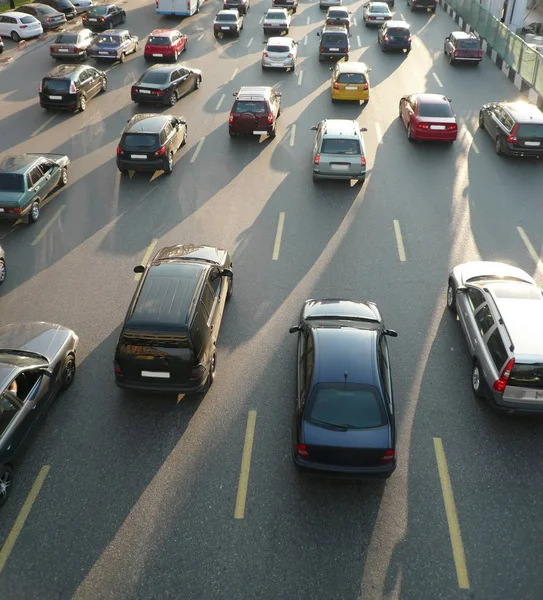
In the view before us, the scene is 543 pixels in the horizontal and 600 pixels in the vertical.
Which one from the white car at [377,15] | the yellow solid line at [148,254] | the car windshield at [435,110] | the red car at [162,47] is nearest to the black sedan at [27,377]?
the yellow solid line at [148,254]

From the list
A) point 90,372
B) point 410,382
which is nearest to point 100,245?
point 90,372

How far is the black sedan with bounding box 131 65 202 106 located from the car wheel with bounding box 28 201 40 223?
9.39 metres

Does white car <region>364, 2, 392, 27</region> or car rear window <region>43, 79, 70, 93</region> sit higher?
car rear window <region>43, 79, 70, 93</region>

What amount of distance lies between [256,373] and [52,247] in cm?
734

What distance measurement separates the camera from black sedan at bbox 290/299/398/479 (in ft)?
25.3

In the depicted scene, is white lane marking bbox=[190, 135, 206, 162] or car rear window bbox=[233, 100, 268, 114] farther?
car rear window bbox=[233, 100, 268, 114]

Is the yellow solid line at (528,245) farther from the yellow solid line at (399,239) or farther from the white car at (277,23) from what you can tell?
the white car at (277,23)

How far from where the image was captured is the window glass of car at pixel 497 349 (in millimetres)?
8951

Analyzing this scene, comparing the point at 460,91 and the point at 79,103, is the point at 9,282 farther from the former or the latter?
A: the point at 460,91

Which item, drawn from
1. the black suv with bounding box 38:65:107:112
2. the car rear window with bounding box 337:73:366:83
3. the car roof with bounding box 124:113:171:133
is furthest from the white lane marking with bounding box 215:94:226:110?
the car roof with bounding box 124:113:171:133

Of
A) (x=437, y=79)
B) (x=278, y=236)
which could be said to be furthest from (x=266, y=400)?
(x=437, y=79)

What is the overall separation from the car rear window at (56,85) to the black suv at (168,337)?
1608 centimetres

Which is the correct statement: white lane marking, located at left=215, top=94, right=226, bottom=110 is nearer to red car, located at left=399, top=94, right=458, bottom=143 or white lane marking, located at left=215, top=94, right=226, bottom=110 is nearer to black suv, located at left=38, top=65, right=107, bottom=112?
black suv, located at left=38, top=65, right=107, bottom=112

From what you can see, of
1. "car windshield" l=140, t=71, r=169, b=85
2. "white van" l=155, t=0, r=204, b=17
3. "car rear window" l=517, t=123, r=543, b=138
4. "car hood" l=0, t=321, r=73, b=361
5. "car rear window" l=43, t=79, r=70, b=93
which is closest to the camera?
"car hood" l=0, t=321, r=73, b=361
